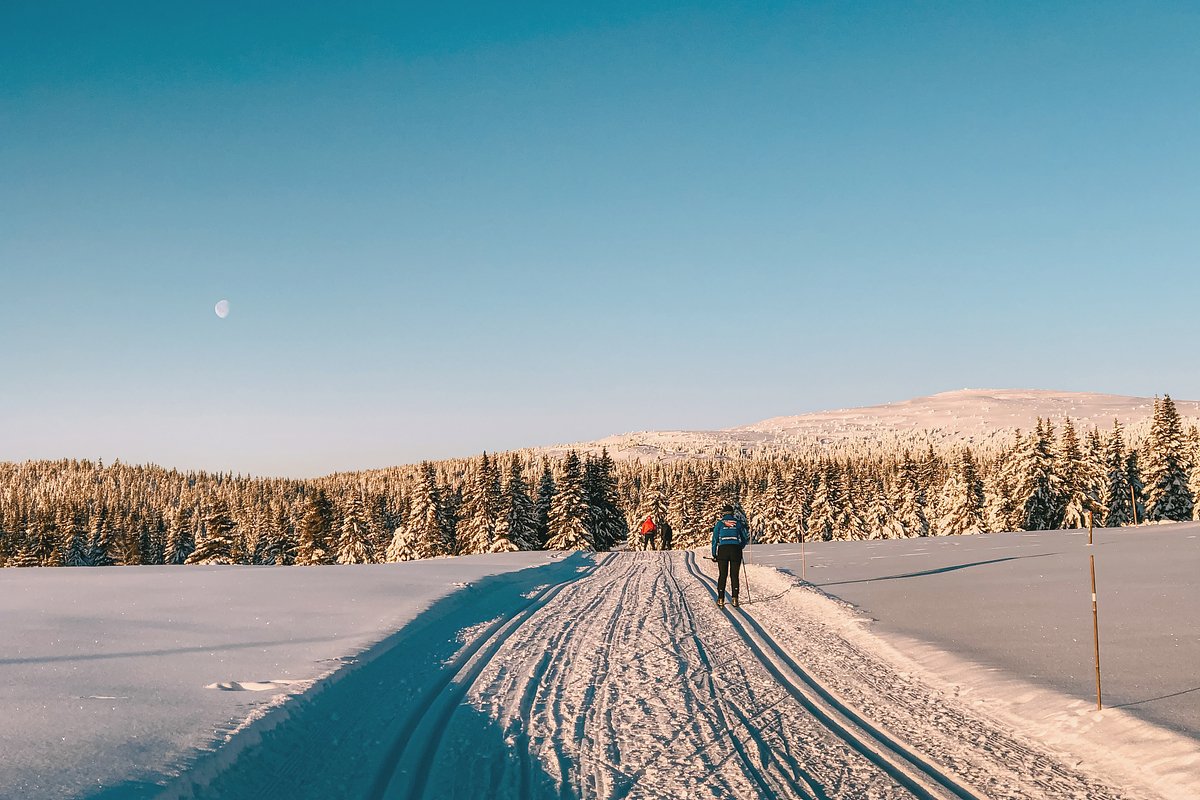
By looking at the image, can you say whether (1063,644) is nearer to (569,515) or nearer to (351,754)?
(351,754)

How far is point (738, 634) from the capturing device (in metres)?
11.1

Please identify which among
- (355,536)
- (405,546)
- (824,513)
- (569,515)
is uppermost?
(569,515)

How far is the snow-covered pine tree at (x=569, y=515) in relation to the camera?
52.1 meters

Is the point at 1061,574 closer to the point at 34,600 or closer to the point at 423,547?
the point at 34,600

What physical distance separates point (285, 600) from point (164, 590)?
2130mm

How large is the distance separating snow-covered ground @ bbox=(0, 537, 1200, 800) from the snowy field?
0.26ft

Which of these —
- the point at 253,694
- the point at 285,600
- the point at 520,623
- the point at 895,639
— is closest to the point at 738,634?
the point at 895,639

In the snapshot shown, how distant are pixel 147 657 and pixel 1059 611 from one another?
13.1m

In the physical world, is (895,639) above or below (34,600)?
below

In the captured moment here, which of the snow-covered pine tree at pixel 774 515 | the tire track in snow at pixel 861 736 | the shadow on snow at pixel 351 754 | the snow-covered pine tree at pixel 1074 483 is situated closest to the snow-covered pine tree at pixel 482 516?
the snow-covered pine tree at pixel 774 515

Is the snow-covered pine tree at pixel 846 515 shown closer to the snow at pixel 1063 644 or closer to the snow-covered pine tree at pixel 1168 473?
the snow-covered pine tree at pixel 1168 473

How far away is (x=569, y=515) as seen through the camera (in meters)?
53.0

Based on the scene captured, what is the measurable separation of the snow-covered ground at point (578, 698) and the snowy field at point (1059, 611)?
3.2 inches

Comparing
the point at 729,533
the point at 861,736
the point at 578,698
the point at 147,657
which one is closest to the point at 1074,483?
the point at 729,533
